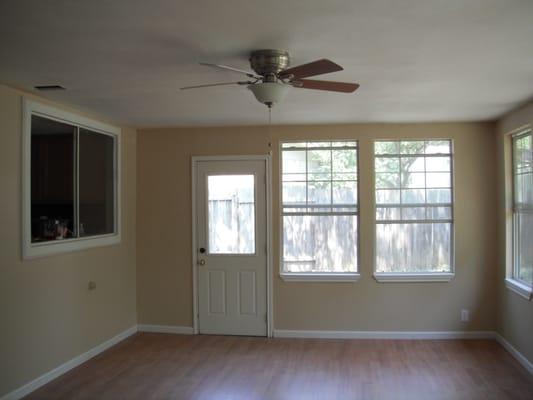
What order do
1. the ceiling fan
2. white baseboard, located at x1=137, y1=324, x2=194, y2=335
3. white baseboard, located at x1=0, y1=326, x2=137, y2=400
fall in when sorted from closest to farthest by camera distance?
the ceiling fan < white baseboard, located at x1=0, y1=326, x2=137, y2=400 < white baseboard, located at x1=137, y1=324, x2=194, y2=335

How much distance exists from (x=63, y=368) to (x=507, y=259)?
437 cm

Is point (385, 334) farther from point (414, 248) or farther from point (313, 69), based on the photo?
point (313, 69)

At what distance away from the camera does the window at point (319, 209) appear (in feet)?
17.0

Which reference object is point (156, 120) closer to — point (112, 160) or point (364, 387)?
point (112, 160)

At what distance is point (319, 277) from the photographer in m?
5.12

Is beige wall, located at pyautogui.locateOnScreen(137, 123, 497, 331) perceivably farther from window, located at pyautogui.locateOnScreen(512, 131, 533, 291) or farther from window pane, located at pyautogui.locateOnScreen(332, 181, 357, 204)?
window, located at pyautogui.locateOnScreen(512, 131, 533, 291)

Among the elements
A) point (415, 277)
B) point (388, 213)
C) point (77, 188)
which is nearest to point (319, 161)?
point (388, 213)

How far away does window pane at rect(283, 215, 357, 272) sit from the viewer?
5.17 meters

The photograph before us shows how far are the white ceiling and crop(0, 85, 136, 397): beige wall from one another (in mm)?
A: 707

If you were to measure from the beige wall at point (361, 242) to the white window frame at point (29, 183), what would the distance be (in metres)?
0.45

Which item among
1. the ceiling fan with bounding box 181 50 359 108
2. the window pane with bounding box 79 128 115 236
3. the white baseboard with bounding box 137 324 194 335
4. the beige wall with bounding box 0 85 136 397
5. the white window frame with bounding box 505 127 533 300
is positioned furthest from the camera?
the white baseboard with bounding box 137 324 194 335

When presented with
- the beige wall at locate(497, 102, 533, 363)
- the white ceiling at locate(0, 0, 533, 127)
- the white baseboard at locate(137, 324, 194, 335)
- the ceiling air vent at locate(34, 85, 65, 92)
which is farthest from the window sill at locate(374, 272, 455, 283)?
the ceiling air vent at locate(34, 85, 65, 92)

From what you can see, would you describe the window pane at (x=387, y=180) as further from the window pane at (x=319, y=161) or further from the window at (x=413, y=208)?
the window pane at (x=319, y=161)

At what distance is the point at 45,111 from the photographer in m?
3.85
